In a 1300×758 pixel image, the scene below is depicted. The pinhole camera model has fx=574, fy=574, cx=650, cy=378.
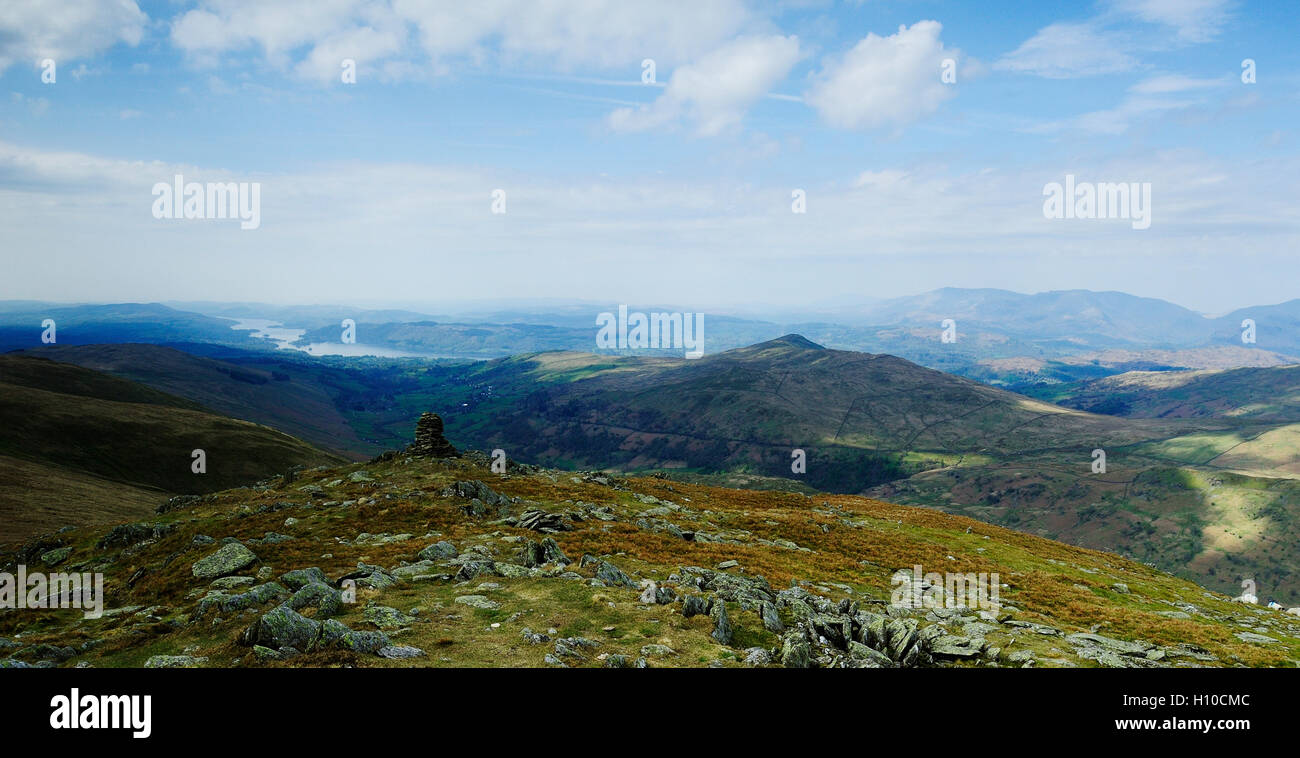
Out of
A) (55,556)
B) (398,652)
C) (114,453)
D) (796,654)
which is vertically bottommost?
(114,453)

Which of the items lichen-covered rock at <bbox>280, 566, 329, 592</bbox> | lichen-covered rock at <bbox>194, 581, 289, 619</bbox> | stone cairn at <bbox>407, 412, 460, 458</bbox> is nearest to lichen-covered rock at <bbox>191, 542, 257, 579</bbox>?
lichen-covered rock at <bbox>194, 581, 289, 619</bbox>

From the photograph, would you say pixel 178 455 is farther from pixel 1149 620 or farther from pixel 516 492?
pixel 1149 620

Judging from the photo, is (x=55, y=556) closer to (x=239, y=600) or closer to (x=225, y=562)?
A: (x=225, y=562)

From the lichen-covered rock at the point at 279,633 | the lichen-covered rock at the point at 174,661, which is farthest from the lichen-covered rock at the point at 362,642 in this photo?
the lichen-covered rock at the point at 174,661

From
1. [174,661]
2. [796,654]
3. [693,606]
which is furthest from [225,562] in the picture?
[796,654]

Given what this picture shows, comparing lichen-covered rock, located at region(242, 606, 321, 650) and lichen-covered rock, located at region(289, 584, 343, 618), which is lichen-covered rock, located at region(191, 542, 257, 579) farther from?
lichen-covered rock, located at region(242, 606, 321, 650)

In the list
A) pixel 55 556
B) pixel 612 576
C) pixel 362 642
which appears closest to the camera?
pixel 362 642
